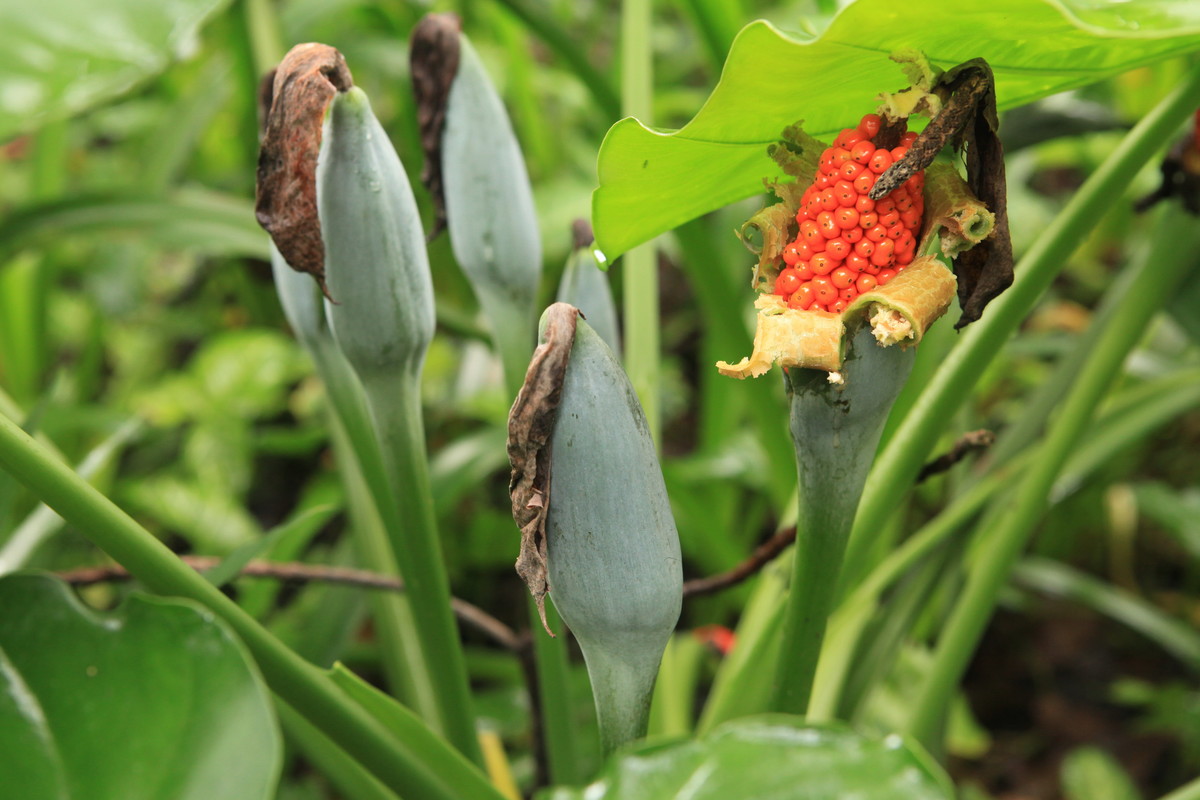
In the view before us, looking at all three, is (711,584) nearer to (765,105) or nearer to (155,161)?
(765,105)

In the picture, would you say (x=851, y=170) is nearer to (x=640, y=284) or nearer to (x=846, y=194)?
(x=846, y=194)

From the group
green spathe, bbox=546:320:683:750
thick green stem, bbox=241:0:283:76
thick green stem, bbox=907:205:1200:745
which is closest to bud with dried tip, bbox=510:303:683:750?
green spathe, bbox=546:320:683:750

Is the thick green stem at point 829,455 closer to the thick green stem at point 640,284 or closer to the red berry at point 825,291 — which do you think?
the red berry at point 825,291

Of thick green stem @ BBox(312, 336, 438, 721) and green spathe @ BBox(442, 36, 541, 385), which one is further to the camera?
thick green stem @ BBox(312, 336, 438, 721)

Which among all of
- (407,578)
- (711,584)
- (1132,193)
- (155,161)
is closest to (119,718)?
(407,578)

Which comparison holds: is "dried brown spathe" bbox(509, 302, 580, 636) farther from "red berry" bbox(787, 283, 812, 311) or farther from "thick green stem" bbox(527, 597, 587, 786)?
"thick green stem" bbox(527, 597, 587, 786)

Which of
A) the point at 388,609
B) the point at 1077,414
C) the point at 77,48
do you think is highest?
the point at 77,48

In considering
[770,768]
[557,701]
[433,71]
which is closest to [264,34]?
[433,71]
